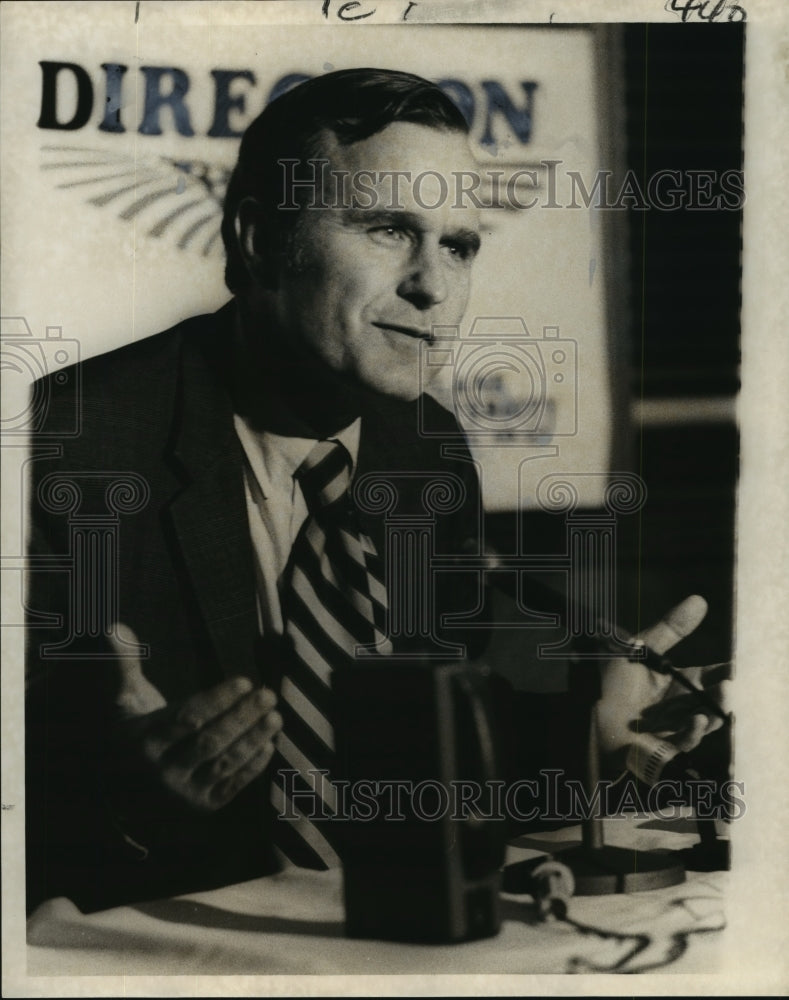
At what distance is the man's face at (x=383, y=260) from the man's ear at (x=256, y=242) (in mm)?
44

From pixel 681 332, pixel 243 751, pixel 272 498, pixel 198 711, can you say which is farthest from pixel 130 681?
A: pixel 681 332

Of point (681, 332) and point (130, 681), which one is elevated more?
point (681, 332)

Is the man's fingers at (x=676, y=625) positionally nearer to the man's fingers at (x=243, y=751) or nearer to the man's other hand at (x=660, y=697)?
the man's other hand at (x=660, y=697)

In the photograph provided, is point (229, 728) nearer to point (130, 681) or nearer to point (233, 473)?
point (130, 681)

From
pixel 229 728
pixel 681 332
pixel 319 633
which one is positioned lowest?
pixel 229 728

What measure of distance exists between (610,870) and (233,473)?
4.66 ft

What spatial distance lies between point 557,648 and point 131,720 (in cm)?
111

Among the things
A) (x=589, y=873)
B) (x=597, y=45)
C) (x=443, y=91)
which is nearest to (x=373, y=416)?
(x=443, y=91)

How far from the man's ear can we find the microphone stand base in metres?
1.67

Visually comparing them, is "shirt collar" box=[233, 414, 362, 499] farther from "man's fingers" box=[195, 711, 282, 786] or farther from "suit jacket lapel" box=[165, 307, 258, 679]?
"man's fingers" box=[195, 711, 282, 786]

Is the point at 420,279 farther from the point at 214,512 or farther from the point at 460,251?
the point at 214,512

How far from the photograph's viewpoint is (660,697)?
9.19ft

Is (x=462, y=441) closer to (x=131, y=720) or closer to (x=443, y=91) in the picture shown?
(x=443, y=91)

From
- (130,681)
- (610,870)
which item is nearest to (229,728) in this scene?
(130,681)
